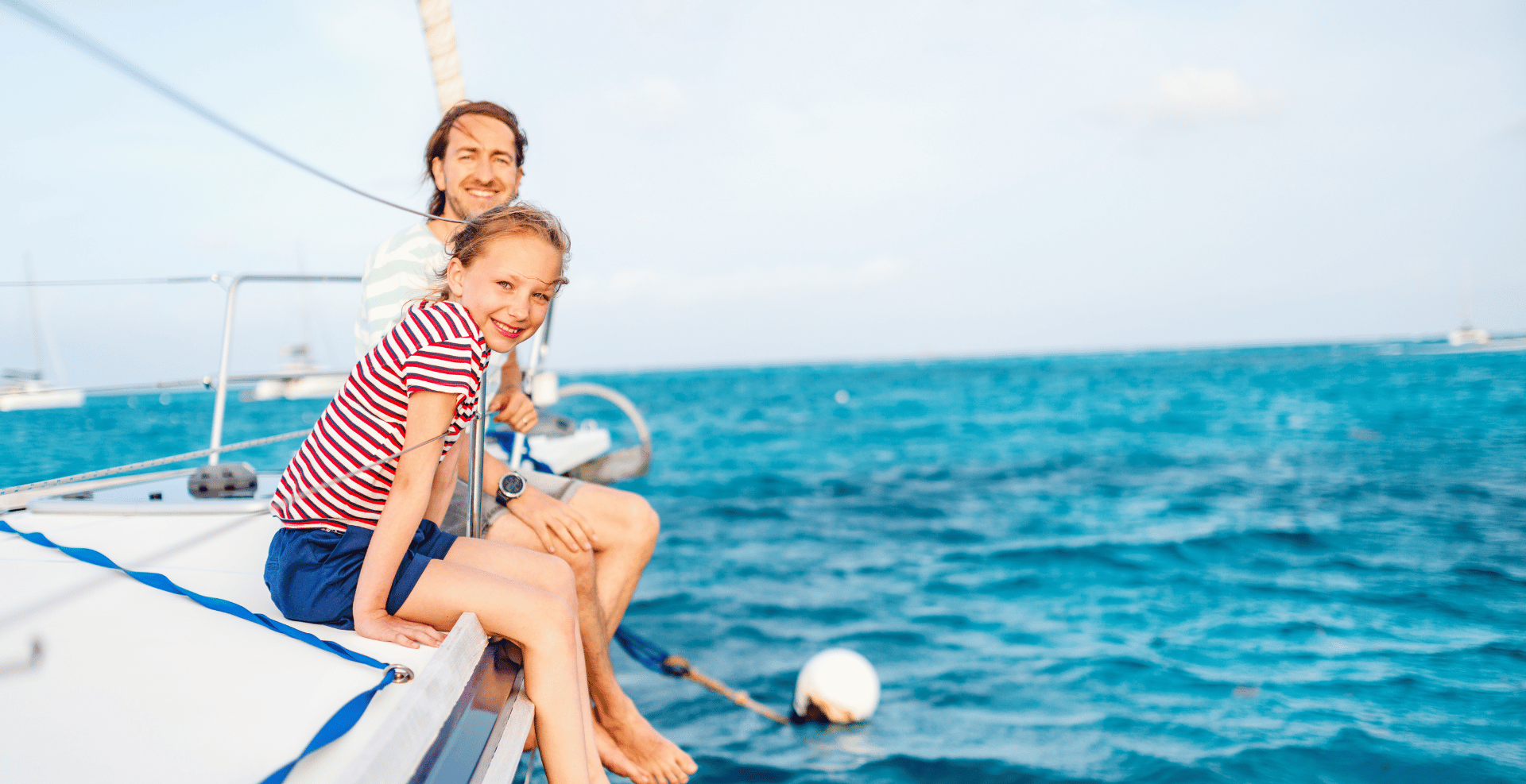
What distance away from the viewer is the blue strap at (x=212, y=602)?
1582mm

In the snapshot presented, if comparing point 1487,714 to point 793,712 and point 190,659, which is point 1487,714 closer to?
point 793,712

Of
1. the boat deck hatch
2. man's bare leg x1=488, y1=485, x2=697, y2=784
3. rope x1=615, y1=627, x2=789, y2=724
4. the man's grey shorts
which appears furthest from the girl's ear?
rope x1=615, y1=627, x2=789, y2=724

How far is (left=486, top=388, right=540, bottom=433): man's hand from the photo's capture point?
8.45ft

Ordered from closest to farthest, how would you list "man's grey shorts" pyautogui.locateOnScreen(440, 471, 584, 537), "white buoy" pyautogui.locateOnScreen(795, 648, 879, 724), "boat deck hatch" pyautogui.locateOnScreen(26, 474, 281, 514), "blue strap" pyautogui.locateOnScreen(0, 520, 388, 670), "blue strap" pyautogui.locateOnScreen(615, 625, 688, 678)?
"blue strap" pyautogui.locateOnScreen(0, 520, 388, 670) → "man's grey shorts" pyautogui.locateOnScreen(440, 471, 584, 537) → "boat deck hatch" pyautogui.locateOnScreen(26, 474, 281, 514) → "blue strap" pyautogui.locateOnScreen(615, 625, 688, 678) → "white buoy" pyautogui.locateOnScreen(795, 648, 879, 724)

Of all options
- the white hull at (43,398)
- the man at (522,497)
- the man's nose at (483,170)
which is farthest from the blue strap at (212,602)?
the man's nose at (483,170)

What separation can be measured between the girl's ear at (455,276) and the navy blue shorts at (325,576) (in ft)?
1.92

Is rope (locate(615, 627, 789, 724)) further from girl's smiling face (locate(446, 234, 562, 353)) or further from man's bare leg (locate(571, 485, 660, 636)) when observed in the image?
girl's smiling face (locate(446, 234, 562, 353))

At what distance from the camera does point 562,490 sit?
252cm

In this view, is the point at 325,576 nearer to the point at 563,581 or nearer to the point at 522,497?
the point at 563,581

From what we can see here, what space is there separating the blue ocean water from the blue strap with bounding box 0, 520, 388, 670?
198 cm

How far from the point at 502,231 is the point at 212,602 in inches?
38.6

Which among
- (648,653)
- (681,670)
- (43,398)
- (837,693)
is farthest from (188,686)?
(837,693)

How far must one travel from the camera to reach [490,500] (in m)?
2.43

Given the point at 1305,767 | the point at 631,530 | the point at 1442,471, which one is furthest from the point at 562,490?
the point at 1442,471
